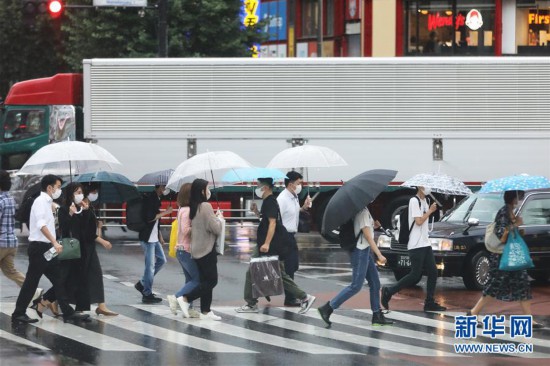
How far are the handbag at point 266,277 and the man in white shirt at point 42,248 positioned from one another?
2233mm

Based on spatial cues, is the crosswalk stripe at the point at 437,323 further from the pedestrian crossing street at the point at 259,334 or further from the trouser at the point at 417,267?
the trouser at the point at 417,267

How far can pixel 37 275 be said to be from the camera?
14320 mm

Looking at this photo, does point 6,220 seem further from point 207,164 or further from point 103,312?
point 207,164

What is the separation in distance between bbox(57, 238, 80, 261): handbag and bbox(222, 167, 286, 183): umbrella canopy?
278 centimetres

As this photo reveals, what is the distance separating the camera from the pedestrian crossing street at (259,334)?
12.8 m

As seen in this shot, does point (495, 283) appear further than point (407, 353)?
Yes

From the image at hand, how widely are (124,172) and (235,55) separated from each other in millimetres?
12211

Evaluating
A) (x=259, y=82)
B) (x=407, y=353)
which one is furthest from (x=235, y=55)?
(x=407, y=353)

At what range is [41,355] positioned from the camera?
1228 centimetres

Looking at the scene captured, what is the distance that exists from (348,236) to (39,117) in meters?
15.3

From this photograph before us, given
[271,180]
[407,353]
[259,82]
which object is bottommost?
[407,353]

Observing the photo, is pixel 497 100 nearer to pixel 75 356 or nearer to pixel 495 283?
pixel 495 283

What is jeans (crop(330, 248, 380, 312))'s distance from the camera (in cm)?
1405

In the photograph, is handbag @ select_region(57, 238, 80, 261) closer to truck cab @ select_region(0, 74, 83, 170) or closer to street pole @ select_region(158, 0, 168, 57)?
truck cab @ select_region(0, 74, 83, 170)
